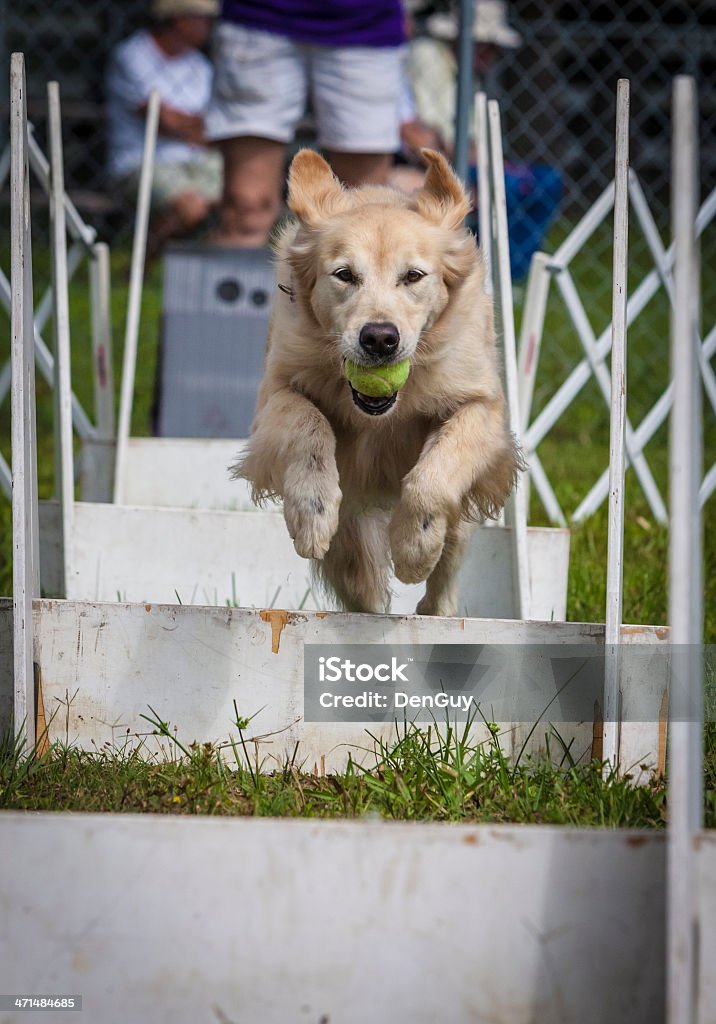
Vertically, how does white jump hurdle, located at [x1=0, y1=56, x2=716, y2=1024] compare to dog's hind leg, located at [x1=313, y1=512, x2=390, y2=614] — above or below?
below

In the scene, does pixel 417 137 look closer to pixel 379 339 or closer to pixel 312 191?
pixel 312 191

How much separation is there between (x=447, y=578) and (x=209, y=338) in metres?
2.27

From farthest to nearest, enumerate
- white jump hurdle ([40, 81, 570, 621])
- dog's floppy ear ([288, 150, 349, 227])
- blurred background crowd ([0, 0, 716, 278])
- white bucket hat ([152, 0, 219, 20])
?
1. white bucket hat ([152, 0, 219, 20])
2. blurred background crowd ([0, 0, 716, 278])
3. white jump hurdle ([40, 81, 570, 621])
4. dog's floppy ear ([288, 150, 349, 227])

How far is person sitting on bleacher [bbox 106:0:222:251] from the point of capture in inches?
337

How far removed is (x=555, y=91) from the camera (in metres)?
9.67

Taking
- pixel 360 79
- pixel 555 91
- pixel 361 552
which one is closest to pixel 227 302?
pixel 360 79

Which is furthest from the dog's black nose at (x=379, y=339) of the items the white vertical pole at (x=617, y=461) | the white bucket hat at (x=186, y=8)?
the white bucket hat at (x=186, y=8)

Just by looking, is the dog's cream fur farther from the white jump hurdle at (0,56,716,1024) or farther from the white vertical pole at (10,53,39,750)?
the white jump hurdle at (0,56,716,1024)

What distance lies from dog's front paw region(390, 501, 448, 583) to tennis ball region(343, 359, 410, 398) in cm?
25

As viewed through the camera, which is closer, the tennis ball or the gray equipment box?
the tennis ball

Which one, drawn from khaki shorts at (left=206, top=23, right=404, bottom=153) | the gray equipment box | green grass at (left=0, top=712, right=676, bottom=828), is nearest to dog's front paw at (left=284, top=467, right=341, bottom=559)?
green grass at (left=0, top=712, right=676, bottom=828)

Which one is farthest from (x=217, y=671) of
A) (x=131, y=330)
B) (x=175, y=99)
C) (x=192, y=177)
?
(x=175, y=99)

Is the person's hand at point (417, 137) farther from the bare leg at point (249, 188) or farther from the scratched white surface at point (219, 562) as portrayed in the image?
the scratched white surface at point (219, 562)

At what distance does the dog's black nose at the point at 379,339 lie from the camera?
245cm
